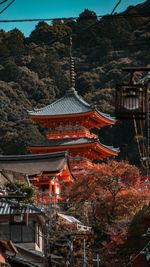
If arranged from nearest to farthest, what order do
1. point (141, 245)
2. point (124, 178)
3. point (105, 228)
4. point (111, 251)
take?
1. point (141, 245)
2. point (111, 251)
3. point (105, 228)
4. point (124, 178)

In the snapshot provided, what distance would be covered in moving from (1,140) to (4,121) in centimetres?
851

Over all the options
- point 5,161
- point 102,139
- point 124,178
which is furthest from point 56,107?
point 102,139

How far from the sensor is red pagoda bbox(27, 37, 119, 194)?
181 ft

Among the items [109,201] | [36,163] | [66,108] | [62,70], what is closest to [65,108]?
[66,108]

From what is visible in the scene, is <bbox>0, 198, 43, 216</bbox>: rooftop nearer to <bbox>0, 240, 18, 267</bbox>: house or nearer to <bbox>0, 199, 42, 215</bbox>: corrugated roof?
<bbox>0, 199, 42, 215</bbox>: corrugated roof

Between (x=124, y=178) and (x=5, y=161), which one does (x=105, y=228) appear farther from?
(x=5, y=161)

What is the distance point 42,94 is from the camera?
302ft

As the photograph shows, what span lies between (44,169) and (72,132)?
11125mm

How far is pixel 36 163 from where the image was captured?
Result: 4728cm

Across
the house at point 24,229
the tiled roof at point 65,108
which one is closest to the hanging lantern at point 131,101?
the house at point 24,229

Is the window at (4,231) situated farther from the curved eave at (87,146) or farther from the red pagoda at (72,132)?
the curved eave at (87,146)

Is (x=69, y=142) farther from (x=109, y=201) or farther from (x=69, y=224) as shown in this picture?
(x=69, y=224)

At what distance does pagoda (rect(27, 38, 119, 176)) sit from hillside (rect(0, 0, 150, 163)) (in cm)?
1663

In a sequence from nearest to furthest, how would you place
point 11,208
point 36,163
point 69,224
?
point 11,208 → point 69,224 → point 36,163
